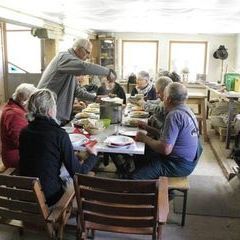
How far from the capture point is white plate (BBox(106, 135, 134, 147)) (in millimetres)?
2396

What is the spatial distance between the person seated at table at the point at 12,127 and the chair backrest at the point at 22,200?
70 cm

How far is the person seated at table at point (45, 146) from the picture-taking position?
194cm

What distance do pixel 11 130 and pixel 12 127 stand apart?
0.02 m

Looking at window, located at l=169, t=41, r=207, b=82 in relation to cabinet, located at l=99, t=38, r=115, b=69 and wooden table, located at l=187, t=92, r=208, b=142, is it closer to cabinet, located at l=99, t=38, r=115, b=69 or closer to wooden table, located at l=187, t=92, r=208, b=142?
cabinet, located at l=99, t=38, r=115, b=69

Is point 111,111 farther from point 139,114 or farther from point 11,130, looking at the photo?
point 11,130

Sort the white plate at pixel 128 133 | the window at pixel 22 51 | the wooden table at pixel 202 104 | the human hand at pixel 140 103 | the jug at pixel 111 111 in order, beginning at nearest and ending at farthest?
1. the white plate at pixel 128 133
2. the jug at pixel 111 111
3. the human hand at pixel 140 103
4. the wooden table at pixel 202 104
5. the window at pixel 22 51

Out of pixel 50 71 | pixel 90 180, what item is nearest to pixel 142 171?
pixel 90 180

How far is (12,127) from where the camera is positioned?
252cm

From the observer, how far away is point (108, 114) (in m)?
3.08

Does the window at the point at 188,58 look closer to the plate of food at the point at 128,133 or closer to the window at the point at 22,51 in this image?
the window at the point at 22,51

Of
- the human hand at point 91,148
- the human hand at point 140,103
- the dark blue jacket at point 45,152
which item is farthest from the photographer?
the human hand at point 140,103

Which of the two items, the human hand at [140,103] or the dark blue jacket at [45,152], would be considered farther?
the human hand at [140,103]

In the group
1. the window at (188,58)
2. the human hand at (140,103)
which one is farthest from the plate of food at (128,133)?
the window at (188,58)

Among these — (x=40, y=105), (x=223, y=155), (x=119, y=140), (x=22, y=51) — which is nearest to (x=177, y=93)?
(x=119, y=140)
